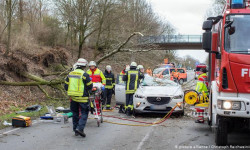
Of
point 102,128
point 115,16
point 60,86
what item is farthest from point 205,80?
point 115,16

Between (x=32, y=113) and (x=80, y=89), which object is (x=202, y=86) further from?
(x=32, y=113)

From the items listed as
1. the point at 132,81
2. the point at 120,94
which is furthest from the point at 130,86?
the point at 120,94

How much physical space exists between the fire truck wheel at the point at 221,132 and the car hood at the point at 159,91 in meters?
4.27

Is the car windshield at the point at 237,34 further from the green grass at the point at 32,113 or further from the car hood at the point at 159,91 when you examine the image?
the green grass at the point at 32,113

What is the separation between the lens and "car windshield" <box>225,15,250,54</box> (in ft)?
20.3

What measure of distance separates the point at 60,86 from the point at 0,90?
2.75 meters

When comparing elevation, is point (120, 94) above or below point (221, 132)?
above

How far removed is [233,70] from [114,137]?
10.7ft

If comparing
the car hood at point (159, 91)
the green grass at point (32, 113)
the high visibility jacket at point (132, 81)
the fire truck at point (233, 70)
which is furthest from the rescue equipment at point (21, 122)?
the fire truck at point (233, 70)

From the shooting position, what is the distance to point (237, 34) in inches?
249

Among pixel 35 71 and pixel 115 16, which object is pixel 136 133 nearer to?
pixel 35 71

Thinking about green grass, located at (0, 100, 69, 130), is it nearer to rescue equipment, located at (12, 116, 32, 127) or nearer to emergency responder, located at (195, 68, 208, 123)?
rescue equipment, located at (12, 116, 32, 127)

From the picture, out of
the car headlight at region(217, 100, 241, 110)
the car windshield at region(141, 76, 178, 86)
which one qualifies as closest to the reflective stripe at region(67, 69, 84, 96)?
the car headlight at region(217, 100, 241, 110)

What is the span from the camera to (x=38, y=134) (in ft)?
26.3
